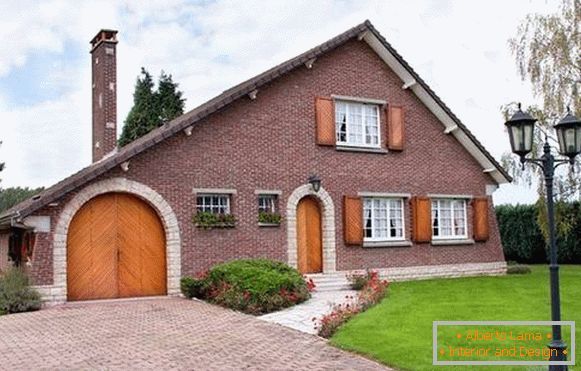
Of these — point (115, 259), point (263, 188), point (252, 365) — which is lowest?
point (252, 365)

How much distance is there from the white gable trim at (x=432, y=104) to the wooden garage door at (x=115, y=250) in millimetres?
8254

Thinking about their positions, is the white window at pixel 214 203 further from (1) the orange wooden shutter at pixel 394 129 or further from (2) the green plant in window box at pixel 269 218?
(1) the orange wooden shutter at pixel 394 129

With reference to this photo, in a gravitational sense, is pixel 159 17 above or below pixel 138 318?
above

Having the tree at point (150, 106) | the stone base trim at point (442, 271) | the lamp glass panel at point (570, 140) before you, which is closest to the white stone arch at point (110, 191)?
the stone base trim at point (442, 271)

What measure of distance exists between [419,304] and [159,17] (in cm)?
737

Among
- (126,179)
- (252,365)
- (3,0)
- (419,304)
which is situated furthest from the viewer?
(126,179)

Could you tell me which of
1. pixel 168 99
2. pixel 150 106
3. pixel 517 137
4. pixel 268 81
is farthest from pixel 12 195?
pixel 517 137

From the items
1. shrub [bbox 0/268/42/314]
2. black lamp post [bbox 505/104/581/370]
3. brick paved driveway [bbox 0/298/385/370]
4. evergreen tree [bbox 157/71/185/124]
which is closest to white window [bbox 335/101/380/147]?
brick paved driveway [bbox 0/298/385/370]

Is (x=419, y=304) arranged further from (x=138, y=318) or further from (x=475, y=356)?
(x=138, y=318)

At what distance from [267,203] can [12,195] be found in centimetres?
2840

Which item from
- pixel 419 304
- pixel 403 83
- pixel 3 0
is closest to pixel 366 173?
pixel 403 83

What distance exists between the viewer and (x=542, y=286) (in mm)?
16875

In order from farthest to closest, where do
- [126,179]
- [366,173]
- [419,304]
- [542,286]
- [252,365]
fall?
[366,173]
[542,286]
[126,179]
[419,304]
[252,365]

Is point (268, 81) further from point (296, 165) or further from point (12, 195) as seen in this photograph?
point (12, 195)
